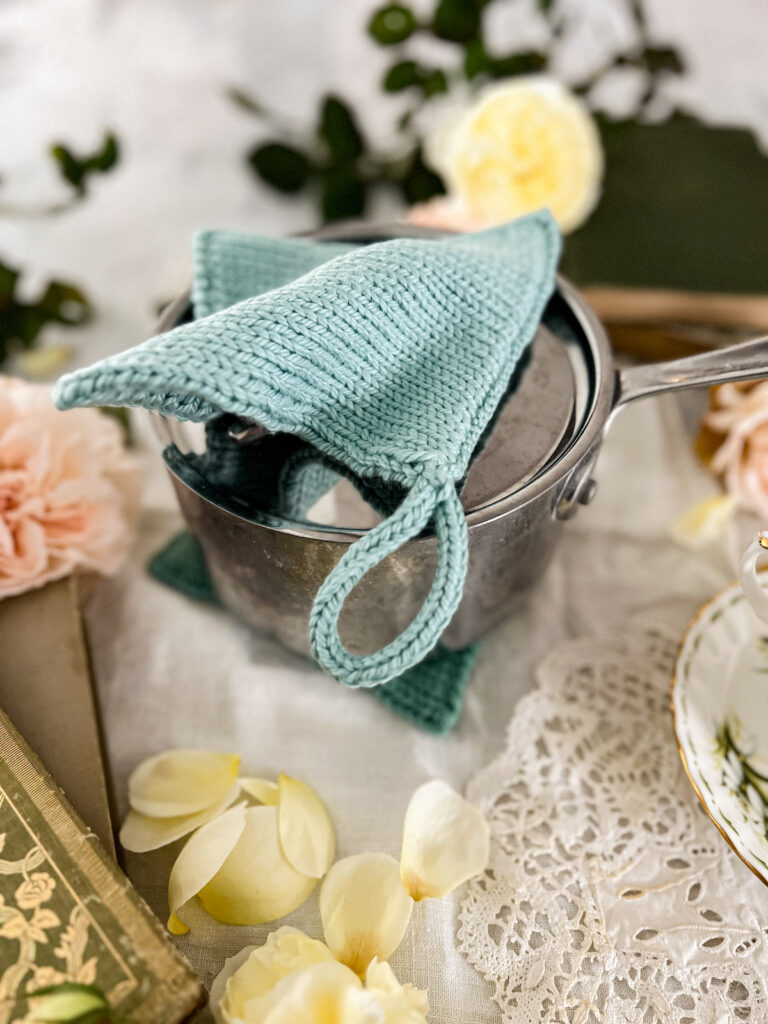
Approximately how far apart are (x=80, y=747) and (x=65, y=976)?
102mm

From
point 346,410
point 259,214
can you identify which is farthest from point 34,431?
point 259,214

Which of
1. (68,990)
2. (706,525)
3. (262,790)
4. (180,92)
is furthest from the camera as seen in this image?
(180,92)

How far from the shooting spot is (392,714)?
42 cm

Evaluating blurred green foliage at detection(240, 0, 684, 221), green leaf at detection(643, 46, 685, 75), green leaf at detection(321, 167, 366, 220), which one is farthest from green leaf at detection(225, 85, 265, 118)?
green leaf at detection(643, 46, 685, 75)

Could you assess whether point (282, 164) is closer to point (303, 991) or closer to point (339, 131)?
point (339, 131)

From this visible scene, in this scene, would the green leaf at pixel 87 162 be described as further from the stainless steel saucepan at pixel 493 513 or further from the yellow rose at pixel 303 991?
the yellow rose at pixel 303 991

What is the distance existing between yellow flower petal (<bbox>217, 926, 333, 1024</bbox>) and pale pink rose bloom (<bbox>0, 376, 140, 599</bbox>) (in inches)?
8.1

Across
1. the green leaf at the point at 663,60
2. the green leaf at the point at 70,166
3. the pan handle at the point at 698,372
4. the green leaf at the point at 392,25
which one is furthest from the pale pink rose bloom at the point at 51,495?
the green leaf at the point at 663,60

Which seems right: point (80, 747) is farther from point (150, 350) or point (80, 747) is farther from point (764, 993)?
point (764, 993)

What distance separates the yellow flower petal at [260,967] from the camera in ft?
0.99

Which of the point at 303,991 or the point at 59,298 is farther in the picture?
the point at 59,298

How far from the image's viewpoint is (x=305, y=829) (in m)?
0.37

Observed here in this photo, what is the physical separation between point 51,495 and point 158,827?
0.18 m

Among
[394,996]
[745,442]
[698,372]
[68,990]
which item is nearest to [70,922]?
[68,990]
